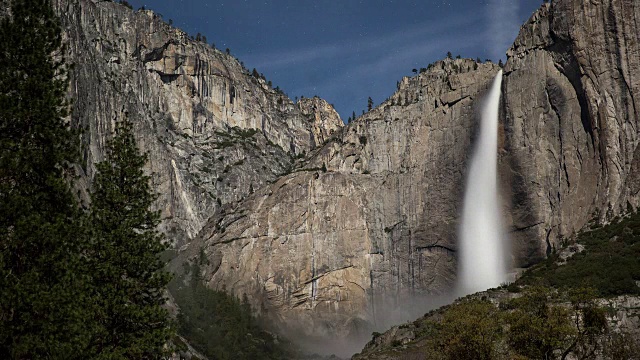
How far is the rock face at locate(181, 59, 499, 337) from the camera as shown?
425ft

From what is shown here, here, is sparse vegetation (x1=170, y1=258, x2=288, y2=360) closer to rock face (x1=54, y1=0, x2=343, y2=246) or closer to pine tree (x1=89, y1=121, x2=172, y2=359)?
rock face (x1=54, y1=0, x2=343, y2=246)

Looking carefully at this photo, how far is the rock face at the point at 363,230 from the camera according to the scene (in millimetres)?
129625

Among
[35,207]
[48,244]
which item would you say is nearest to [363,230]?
[35,207]

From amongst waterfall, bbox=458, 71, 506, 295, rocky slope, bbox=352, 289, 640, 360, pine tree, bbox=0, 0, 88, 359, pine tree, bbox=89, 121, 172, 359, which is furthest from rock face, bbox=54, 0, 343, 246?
pine tree, bbox=0, 0, 88, 359

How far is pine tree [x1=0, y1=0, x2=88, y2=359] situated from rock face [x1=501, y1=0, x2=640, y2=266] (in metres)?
86.2

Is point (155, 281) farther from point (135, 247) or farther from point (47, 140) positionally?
point (47, 140)

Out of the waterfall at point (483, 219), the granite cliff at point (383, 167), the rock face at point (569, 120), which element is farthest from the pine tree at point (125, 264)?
the waterfall at point (483, 219)

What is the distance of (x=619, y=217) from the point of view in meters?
95.2

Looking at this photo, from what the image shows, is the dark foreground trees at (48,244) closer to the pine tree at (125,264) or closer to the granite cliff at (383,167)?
the pine tree at (125,264)

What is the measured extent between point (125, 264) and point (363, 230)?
101 metres

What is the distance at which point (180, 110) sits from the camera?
174 meters

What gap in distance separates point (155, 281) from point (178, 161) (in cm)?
12324

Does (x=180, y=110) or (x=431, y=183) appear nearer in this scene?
(x=431, y=183)

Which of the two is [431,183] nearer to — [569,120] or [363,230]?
[363,230]
